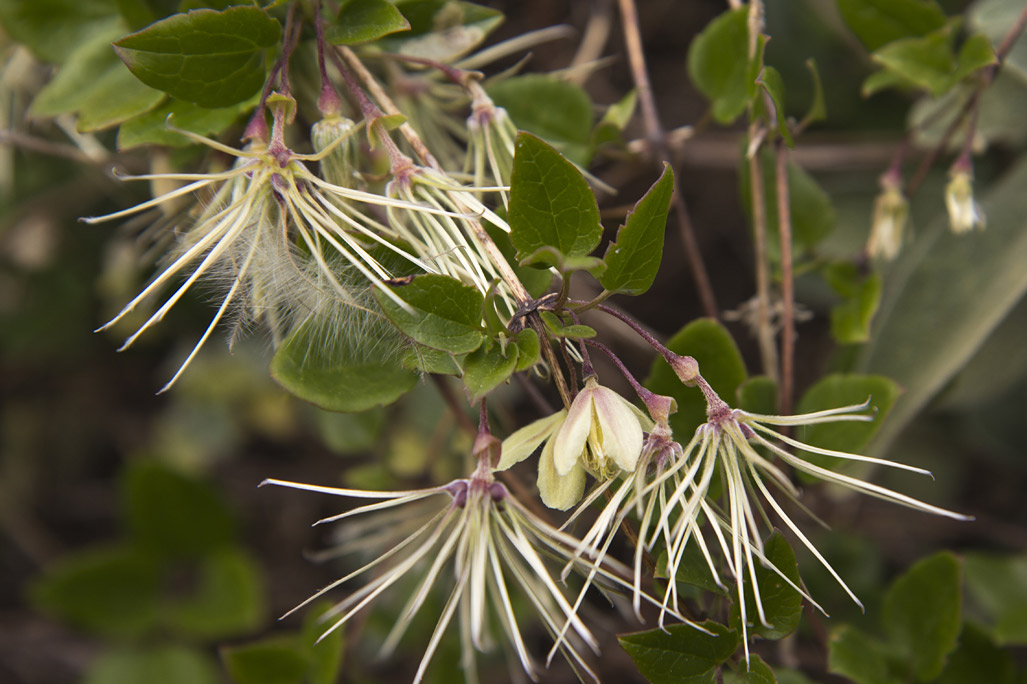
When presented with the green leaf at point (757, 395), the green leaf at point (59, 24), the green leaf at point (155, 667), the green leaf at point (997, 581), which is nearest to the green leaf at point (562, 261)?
the green leaf at point (757, 395)

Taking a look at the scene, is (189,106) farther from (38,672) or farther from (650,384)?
(38,672)

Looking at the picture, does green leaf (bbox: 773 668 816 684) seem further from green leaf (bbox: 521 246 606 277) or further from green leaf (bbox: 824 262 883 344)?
Result: green leaf (bbox: 521 246 606 277)

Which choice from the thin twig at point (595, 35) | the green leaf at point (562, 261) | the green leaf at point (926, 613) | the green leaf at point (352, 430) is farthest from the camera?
the thin twig at point (595, 35)

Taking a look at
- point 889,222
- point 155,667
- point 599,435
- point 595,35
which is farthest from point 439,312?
point 155,667

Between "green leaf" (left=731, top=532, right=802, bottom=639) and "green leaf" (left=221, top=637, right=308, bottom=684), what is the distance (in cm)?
48

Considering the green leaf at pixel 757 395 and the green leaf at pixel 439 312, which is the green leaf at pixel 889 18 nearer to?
the green leaf at pixel 757 395

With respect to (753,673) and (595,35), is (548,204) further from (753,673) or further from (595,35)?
(595,35)

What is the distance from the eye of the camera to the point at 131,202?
130 cm

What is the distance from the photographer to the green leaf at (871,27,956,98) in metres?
0.81

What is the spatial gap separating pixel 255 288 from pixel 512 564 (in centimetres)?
32

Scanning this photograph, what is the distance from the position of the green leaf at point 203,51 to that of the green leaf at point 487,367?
1.11ft

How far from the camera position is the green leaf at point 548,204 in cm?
53

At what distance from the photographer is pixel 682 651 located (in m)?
0.63

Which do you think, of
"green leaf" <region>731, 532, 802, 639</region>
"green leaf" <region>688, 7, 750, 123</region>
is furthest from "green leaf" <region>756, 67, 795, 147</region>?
"green leaf" <region>731, 532, 802, 639</region>
